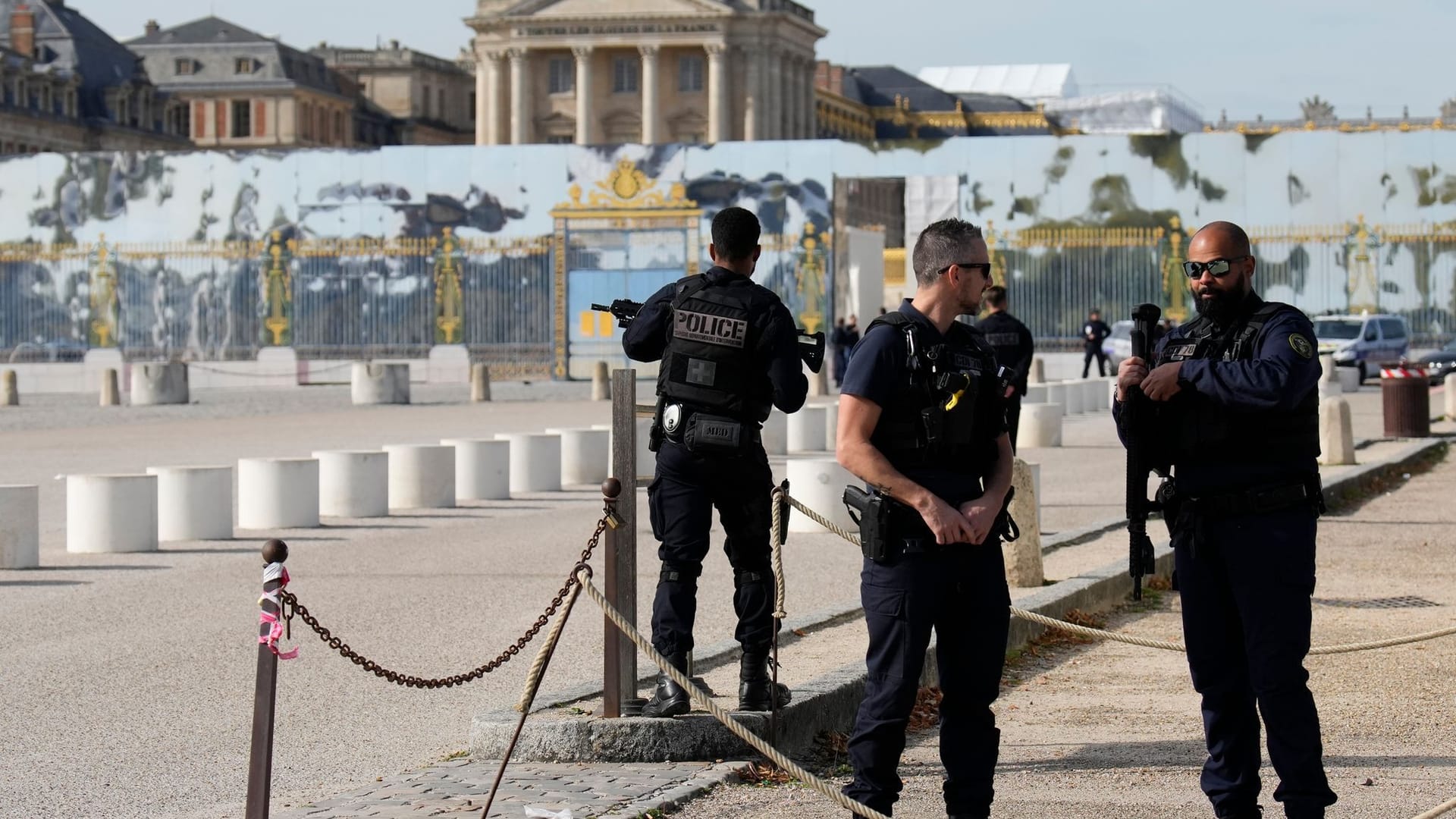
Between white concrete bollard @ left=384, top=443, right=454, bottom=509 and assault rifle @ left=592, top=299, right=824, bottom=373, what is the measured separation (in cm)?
933

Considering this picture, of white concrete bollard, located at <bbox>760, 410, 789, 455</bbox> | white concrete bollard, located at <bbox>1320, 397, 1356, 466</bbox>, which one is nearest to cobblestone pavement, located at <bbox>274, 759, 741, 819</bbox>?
white concrete bollard, located at <bbox>1320, 397, 1356, 466</bbox>

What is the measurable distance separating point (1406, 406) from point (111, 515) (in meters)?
15.7

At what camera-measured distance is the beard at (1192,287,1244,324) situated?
Answer: 19.4ft

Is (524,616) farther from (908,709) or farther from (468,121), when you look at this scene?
(468,121)

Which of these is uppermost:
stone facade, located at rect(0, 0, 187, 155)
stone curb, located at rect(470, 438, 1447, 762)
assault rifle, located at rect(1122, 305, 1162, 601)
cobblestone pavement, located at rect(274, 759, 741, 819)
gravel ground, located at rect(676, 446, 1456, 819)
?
stone facade, located at rect(0, 0, 187, 155)

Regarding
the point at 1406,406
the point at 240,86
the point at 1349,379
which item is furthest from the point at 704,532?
the point at 240,86

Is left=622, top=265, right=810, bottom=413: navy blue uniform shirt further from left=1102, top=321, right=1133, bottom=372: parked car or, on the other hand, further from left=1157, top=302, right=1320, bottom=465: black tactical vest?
left=1102, top=321, right=1133, bottom=372: parked car

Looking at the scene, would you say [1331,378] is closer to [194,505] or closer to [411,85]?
[194,505]

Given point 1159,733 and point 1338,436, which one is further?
point 1338,436

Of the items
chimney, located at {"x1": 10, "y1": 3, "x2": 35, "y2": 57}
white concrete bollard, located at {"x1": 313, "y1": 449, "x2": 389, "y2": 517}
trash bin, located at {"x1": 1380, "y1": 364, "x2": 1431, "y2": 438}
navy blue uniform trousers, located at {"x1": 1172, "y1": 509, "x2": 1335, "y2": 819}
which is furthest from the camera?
chimney, located at {"x1": 10, "y1": 3, "x2": 35, "y2": 57}

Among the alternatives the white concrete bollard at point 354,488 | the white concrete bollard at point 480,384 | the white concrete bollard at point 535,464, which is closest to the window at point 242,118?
the white concrete bollard at point 480,384

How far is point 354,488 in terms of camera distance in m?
16.1

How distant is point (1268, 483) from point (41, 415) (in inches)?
1138

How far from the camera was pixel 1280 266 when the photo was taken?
4369cm
